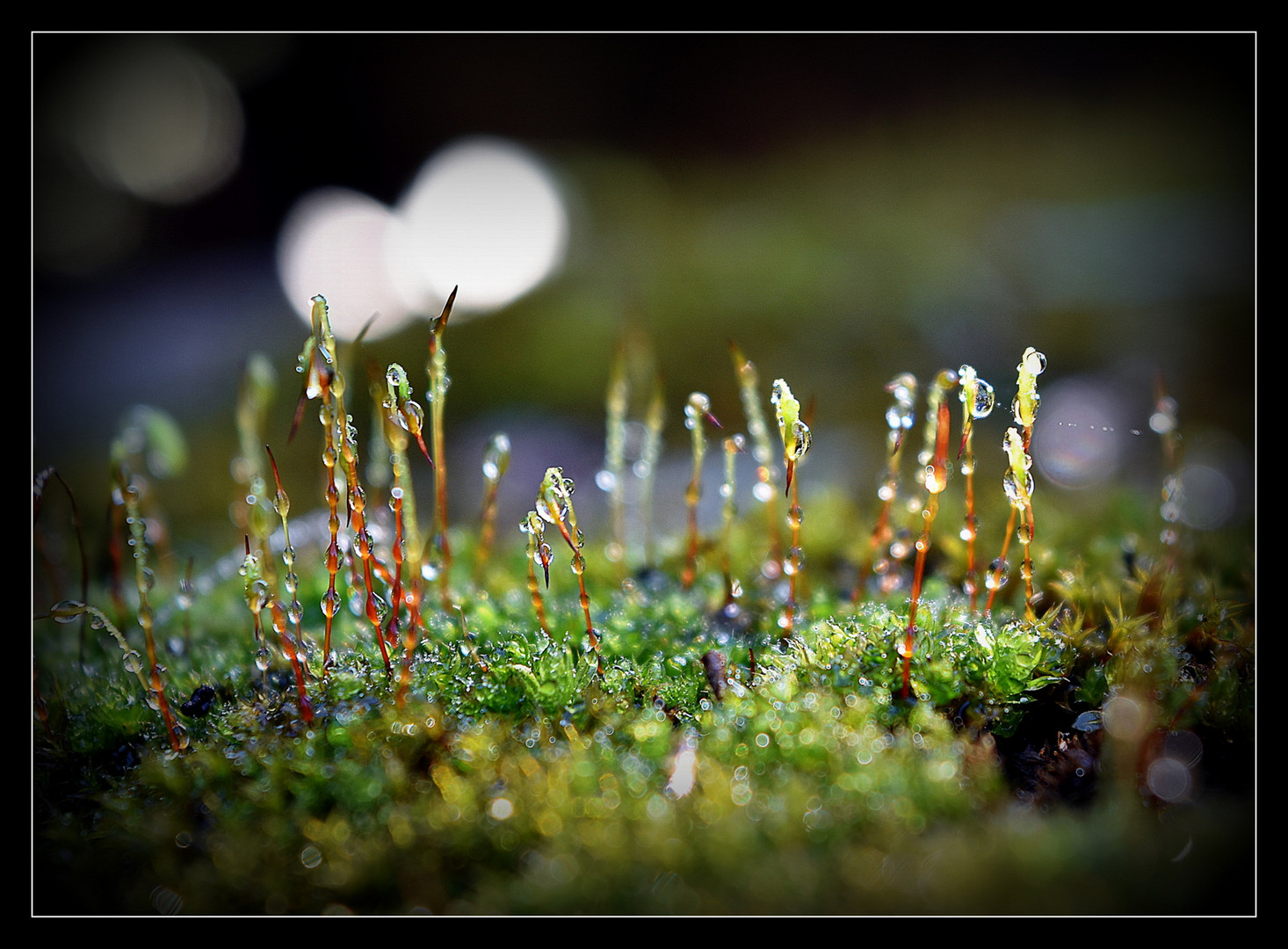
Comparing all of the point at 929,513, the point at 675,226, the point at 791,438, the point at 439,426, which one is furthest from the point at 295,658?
the point at 675,226

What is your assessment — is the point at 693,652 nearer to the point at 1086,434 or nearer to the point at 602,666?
the point at 602,666

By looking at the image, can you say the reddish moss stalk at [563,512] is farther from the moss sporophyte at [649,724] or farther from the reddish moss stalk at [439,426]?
the reddish moss stalk at [439,426]

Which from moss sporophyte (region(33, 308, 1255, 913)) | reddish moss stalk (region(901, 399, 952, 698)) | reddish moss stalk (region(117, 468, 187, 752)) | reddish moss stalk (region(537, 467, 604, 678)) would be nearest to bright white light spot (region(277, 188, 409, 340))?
moss sporophyte (region(33, 308, 1255, 913))

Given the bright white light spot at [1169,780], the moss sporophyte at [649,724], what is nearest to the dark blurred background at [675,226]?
the moss sporophyte at [649,724]

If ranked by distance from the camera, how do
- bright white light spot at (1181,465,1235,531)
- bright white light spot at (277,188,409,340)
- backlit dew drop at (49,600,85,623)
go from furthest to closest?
bright white light spot at (277,188,409,340) < bright white light spot at (1181,465,1235,531) < backlit dew drop at (49,600,85,623)

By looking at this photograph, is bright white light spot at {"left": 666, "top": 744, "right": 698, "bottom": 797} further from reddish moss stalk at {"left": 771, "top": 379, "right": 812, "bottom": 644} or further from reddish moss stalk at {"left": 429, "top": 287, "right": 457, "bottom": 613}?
reddish moss stalk at {"left": 429, "top": 287, "right": 457, "bottom": 613}

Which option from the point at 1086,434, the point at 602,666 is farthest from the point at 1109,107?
the point at 602,666

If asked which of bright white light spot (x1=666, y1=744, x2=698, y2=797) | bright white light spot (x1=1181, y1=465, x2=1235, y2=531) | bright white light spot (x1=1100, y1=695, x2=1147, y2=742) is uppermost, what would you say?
bright white light spot (x1=1181, y1=465, x2=1235, y2=531)
